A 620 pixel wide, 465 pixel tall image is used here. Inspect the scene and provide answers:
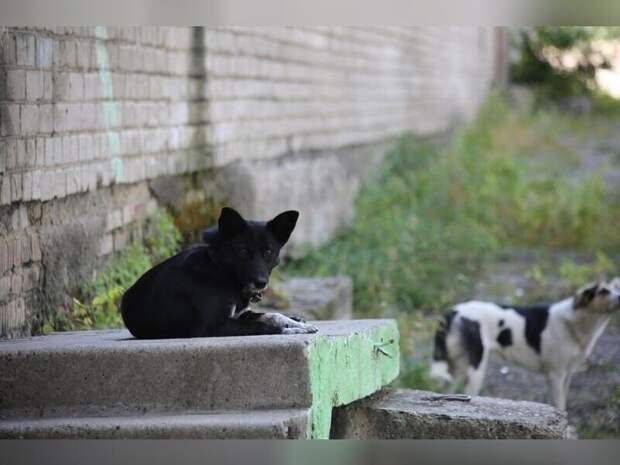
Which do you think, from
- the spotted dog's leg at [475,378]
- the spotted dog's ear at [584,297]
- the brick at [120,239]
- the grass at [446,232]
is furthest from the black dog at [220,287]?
the spotted dog's ear at [584,297]

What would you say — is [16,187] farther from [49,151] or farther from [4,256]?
[49,151]

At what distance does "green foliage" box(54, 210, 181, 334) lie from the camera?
5836 mm

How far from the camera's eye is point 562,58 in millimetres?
31625

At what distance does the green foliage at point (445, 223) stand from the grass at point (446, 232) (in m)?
0.01

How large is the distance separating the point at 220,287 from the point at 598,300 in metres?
3.71

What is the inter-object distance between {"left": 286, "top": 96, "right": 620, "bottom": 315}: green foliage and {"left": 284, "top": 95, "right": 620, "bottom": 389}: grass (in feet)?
0.04

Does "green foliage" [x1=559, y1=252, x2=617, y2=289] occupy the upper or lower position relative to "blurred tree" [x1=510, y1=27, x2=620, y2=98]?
lower

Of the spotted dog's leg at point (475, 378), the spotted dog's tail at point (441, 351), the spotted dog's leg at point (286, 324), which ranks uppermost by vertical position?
the spotted dog's leg at point (286, 324)

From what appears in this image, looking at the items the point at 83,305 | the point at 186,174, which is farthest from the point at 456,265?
the point at 83,305

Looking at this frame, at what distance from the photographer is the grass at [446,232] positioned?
30.5 feet

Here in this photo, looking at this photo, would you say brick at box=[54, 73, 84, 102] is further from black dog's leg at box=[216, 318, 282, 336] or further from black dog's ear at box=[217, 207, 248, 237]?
black dog's leg at box=[216, 318, 282, 336]

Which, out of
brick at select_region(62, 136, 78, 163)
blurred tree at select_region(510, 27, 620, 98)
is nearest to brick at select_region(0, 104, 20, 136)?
brick at select_region(62, 136, 78, 163)

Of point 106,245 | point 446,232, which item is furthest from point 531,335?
point 446,232

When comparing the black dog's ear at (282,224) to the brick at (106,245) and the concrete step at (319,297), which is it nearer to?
the brick at (106,245)
